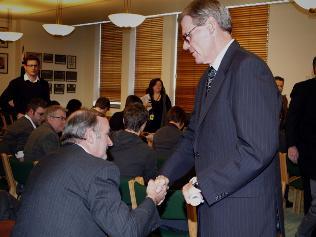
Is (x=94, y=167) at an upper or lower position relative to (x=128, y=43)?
lower

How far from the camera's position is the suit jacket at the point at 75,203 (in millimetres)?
1708

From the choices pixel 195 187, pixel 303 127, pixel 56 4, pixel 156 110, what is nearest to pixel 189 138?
pixel 195 187

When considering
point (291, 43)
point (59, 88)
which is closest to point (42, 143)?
point (291, 43)

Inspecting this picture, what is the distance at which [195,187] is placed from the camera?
165 centimetres

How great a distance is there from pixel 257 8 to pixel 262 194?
23.9 feet

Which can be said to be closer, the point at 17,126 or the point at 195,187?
the point at 195,187

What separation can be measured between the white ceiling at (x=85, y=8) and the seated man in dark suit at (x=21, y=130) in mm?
4047

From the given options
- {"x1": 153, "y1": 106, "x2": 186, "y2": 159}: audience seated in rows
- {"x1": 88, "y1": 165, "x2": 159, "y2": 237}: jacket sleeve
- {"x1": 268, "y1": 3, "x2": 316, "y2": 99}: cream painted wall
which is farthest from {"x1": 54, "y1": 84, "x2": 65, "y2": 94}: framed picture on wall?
{"x1": 88, "y1": 165, "x2": 159, "y2": 237}: jacket sleeve

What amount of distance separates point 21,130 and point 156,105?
3.44 metres

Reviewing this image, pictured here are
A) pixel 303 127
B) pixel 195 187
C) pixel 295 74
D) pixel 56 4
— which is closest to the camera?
pixel 195 187

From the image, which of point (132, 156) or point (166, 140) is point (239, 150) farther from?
point (166, 140)

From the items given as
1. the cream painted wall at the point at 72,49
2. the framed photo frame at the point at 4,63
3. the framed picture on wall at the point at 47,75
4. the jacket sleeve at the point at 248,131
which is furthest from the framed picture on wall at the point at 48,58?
the jacket sleeve at the point at 248,131

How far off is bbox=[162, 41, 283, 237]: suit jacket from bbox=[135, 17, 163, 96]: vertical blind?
8485 mm

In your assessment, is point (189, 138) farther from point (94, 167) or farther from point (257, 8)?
point (257, 8)
